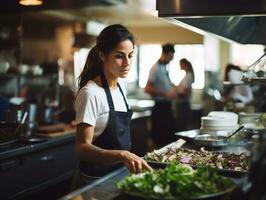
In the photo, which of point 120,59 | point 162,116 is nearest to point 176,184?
point 120,59

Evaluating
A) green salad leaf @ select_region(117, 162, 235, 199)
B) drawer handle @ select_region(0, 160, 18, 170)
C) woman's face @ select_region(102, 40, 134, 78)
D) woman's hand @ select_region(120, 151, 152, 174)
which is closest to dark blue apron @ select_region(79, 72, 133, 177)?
woman's face @ select_region(102, 40, 134, 78)

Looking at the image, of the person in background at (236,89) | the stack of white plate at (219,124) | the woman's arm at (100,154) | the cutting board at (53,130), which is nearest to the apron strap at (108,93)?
the woman's arm at (100,154)

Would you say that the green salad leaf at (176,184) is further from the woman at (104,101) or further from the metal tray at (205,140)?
the metal tray at (205,140)

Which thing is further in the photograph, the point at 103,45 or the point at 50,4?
the point at 50,4

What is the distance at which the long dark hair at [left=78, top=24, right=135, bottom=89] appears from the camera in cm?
232

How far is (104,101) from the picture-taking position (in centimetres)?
232

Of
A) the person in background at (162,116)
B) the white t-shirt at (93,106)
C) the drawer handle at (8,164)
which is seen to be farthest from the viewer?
the person in background at (162,116)

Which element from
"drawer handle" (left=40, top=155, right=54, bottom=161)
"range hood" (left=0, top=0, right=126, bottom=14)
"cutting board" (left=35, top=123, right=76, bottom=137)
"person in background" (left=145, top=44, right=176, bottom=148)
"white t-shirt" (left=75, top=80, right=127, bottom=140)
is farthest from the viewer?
"person in background" (left=145, top=44, right=176, bottom=148)

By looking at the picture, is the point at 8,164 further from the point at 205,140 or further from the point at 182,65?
the point at 182,65

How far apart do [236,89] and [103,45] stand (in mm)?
3792

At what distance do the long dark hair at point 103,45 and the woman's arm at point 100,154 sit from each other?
374 mm

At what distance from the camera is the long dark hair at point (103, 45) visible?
232 cm

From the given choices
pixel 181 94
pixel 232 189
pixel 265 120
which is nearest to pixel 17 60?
pixel 181 94

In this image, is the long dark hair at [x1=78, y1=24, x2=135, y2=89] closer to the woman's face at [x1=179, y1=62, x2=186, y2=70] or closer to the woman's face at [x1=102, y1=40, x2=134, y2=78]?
the woman's face at [x1=102, y1=40, x2=134, y2=78]
